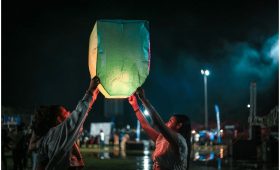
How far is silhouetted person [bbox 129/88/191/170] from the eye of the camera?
4.74 metres

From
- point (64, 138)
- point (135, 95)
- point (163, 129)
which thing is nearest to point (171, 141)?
point (163, 129)

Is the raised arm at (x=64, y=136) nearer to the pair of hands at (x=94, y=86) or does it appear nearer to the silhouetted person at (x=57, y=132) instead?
the silhouetted person at (x=57, y=132)

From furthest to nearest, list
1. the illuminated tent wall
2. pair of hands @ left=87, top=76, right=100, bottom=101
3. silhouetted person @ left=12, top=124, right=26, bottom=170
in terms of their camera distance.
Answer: silhouetted person @ left=12, top=124, right=26, bottom=170 < the illuminated tent wall < pair of hands @ left=87, top=76, right=100, bottom=101

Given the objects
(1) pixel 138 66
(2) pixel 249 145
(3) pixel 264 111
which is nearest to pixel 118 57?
(1) pixel 138 66

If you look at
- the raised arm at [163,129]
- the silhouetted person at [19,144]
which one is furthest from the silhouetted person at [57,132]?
the silhouetted person at [19,144]

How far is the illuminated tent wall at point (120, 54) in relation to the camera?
492cm

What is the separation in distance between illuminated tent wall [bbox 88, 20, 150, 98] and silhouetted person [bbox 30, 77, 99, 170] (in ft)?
0.66

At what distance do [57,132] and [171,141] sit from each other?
1.17 metres

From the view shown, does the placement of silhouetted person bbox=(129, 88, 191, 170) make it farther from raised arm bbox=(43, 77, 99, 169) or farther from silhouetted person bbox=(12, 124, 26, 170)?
silhouetted person bbox=(12, 124, 26, 170)

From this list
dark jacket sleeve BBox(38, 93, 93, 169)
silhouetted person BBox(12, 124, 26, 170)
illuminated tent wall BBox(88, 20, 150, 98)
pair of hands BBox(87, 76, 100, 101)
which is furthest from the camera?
silhouetted person BBox(12, 124, 26, 170)

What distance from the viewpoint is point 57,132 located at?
435 centimetres

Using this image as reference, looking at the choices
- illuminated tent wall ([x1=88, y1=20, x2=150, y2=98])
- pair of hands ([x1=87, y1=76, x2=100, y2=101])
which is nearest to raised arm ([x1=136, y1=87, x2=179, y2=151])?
illuminated tent wall ([x1=88, y1=20, x2=150, y2=98])

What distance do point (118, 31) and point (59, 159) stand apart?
1.49 m

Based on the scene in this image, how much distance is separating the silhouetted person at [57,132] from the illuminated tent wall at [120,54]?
20 cm
